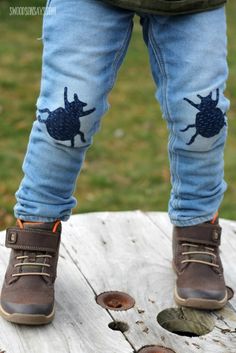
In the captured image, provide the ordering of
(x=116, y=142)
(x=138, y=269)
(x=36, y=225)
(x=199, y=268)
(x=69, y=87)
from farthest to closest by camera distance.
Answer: (x=116, y=142) < (x=138, y=269) < (x=199, y=268) < (x=36, y=225) < (x=69, y=87)

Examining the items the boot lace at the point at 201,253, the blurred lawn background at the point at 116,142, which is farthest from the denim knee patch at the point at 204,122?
the blurred lawn background at the point at 116,142

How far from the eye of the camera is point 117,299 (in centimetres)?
194

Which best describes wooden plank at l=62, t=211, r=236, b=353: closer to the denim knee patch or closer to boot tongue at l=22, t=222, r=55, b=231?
boot tongue at l=22, t=222, r=55, b=231

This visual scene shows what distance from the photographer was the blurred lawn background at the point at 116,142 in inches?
144

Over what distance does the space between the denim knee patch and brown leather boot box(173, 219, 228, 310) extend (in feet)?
0.94

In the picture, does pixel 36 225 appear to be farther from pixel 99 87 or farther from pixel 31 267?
pixel 99 87

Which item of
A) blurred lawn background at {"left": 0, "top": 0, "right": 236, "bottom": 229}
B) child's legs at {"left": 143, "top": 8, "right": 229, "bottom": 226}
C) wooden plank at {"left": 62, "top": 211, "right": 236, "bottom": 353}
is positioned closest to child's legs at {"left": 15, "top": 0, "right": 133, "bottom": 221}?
child's legs at {"left": 143, "top": 8, "right": 229, "bottom": 226}

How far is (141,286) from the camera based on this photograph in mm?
2012

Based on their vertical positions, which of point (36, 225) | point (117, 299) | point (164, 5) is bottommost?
point (117, 299)

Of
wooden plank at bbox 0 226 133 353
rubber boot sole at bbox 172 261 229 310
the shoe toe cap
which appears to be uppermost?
the shoe toe cap

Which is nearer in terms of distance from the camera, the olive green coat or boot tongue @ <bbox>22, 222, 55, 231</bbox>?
the olive green coat

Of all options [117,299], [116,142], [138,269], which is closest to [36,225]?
[117,299]

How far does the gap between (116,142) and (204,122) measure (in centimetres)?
259

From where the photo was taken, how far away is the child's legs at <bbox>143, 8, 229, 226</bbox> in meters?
1.73
